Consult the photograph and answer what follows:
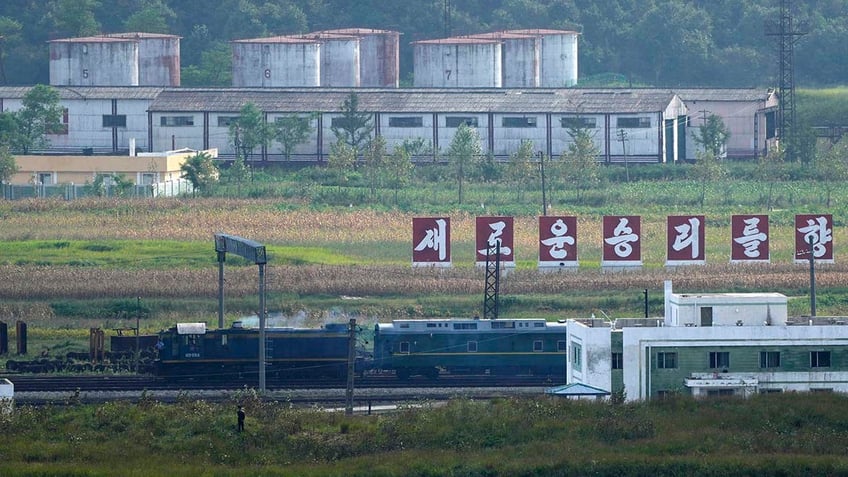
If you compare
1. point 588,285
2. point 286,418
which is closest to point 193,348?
point 286,418

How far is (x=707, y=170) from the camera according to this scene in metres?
80.1

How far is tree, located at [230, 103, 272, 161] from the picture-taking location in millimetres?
86312

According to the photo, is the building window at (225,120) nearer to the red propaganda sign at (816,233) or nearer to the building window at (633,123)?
the building window at (633,123)

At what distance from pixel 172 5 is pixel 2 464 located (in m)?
92.3

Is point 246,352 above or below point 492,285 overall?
below

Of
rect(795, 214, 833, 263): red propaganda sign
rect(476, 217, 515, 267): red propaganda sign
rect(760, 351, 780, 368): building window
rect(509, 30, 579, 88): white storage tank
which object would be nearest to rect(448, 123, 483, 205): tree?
rect(509, 30, 579, 88): white storage tank

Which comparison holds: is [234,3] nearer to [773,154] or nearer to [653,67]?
[653,67]

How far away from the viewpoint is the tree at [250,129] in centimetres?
8631

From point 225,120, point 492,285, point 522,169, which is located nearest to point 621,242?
point 492,285

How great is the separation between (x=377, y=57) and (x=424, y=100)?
17.5 m

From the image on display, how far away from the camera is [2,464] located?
32.7 metres

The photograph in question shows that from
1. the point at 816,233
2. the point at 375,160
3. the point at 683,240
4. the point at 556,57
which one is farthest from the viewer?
the point at 556,57

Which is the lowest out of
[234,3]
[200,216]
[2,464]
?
[2,464]

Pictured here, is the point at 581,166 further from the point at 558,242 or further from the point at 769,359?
the point at 769,359
